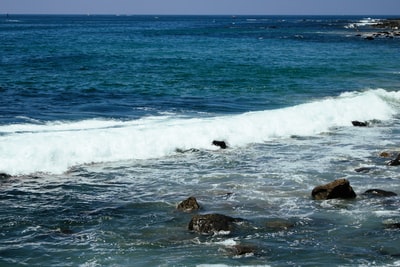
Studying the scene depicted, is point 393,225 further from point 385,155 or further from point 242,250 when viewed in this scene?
point 385,155

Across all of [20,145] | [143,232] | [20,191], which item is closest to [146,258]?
[143,232]

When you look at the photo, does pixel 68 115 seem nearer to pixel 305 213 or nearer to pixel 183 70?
pixel 305 213

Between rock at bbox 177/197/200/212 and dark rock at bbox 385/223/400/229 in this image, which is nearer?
dark rock at bbox 385/223/400/229

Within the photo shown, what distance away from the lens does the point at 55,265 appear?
398 inches

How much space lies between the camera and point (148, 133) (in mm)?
20438

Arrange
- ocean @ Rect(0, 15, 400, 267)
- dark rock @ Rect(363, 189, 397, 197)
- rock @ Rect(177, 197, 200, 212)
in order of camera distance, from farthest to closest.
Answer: dark rock @ Rect(363, 189, 397, 197), rock @ Rect(177, 197, 200, 212), ocean @ Rect(0, 15, 400, 267)

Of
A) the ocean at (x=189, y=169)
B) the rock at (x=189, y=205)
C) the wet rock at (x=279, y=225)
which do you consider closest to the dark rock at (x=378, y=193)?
the ocean at (x=189, y=169)

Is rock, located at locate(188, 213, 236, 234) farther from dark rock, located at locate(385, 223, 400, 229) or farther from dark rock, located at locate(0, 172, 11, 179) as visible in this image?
dark rock, located at locate(0, 172, 11, 179)

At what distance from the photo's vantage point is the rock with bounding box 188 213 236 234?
11.5 metres

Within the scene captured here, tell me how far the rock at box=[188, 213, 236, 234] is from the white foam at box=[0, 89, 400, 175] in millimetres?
6550

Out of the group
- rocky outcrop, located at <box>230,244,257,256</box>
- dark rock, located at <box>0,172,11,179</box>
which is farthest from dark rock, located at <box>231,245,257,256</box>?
dark rock, located at <box>0,172,11,179</box>

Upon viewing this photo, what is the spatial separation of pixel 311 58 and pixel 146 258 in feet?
155

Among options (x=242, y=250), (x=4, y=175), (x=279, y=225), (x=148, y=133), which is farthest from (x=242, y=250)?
(x=148, y=133)

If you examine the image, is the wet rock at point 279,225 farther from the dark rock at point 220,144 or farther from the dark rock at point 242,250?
the dark rock at point 220,144
